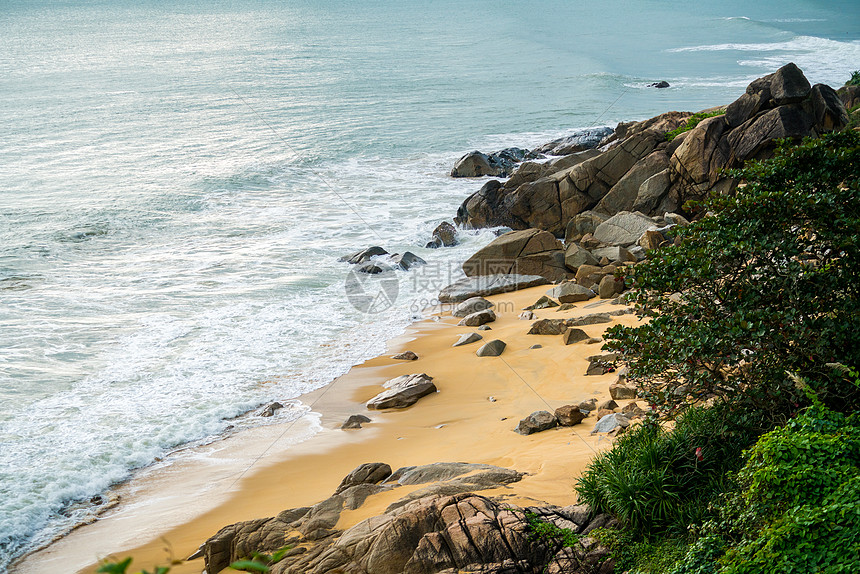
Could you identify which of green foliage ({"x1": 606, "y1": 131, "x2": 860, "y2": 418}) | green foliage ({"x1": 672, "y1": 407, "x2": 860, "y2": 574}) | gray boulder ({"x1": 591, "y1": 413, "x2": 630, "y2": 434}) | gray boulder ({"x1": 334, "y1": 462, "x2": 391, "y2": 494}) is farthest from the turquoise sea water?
green foliage ({"x1": 672, "y1": 407, "x2": 860, "y2": 574})

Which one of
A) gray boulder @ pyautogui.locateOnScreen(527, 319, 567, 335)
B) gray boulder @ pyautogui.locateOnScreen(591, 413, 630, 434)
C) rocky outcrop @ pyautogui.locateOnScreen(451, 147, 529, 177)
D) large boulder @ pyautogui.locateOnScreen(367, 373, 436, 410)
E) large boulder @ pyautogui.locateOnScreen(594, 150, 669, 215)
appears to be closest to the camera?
gray boulder @ pyautogui.locateOnScreen(591, 413, 630, 434)

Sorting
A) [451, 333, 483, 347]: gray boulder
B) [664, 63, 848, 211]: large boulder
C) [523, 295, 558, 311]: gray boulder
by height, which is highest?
[664, 63, 848, 211]: large boulder

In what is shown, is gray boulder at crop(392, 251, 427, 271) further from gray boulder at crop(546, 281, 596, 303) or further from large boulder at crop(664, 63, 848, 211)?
large boulder at crop(664, 63, 848, 211)

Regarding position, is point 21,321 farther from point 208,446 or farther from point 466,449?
point 466,449

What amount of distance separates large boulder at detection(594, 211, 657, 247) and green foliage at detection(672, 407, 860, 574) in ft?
38.3

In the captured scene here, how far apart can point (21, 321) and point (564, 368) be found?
12.7m

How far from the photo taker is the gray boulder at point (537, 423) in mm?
8727

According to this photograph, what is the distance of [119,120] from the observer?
39594 millimetres

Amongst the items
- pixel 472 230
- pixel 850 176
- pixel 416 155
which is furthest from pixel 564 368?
pixel 416 155

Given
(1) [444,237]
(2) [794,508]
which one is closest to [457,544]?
(2) [794,508]

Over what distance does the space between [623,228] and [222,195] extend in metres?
17.5

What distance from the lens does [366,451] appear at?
930 centimetres

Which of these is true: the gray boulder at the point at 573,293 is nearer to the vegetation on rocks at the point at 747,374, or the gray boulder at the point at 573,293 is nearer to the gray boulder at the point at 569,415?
the gray boulder at the point at 569,415

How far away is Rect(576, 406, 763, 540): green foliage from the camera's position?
210 inches
